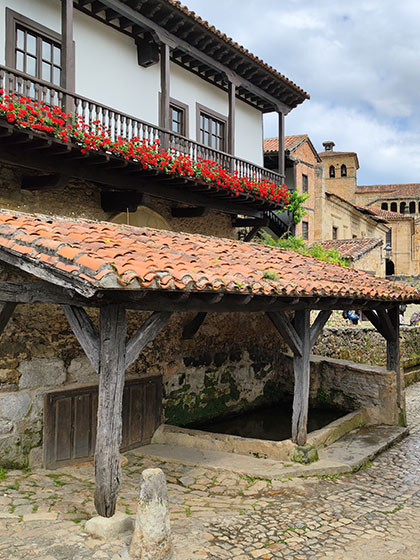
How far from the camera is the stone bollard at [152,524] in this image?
13.2 ft

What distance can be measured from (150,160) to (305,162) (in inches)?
689

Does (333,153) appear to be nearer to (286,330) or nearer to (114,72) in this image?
(114,72)

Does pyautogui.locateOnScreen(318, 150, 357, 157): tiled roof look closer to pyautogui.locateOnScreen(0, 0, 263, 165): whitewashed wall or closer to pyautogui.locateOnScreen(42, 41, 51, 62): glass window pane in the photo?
pyautogui.locateOnScreen(0, 0, 263, 165): whitewashed wall

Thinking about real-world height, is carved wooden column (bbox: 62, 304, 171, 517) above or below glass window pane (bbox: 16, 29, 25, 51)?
below

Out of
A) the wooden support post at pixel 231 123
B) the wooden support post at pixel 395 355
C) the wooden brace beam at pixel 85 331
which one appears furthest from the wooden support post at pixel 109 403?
the wooden support post at pixel 231 123

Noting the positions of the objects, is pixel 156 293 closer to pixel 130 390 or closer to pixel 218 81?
pixel 130 390

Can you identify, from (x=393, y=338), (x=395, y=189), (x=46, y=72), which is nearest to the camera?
(x=46, y=72)

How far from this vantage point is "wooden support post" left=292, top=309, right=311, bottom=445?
7.01 m

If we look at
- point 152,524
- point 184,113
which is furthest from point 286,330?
point 184,113

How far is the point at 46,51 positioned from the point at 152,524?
7681 millimetres

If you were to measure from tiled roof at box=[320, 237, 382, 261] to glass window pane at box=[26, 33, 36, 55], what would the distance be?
1550 centimetres

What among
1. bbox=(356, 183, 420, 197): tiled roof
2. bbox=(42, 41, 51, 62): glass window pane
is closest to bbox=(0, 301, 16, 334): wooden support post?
bbox=(42, 41, 51, 62): glass window pane

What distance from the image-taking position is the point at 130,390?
7.63 m

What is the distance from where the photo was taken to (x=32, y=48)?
8.48 m
